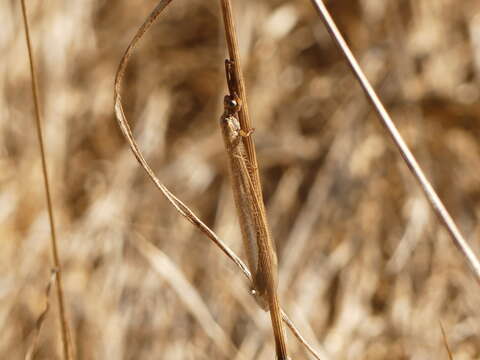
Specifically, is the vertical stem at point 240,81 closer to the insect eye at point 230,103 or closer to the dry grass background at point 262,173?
the insect eye at point 230,103

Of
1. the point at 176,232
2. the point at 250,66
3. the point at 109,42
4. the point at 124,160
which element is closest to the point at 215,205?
the point at 176,232

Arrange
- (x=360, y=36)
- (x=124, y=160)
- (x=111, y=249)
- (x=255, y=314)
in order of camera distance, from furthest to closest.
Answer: (x=360, y=36) → (x=124, y=160) → (x=111, y=249) → (x=255, y=314)

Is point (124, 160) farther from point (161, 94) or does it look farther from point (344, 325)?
point (344, 325)

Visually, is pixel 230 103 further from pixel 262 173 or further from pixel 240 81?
pixel 262 173

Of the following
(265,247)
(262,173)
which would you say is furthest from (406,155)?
(262,173)

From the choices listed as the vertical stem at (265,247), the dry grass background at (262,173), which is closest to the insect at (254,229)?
the vertical stem at (265,247)

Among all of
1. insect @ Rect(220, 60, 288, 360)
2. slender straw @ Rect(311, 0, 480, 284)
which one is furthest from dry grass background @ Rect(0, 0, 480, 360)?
slender straw @ Rect(311, 0, 480, 284)

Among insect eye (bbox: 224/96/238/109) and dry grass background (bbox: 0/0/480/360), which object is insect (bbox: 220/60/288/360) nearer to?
insect eye (bbox: 224/96/238/109)
